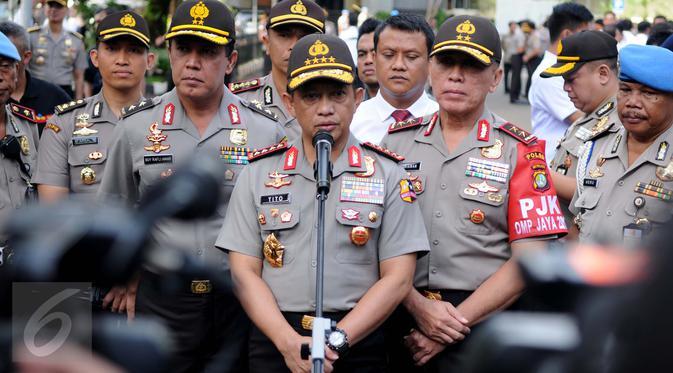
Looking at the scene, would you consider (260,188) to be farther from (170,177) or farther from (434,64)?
(170,177)

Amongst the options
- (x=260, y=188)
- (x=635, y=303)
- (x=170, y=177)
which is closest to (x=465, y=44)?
(x=260, y=188)

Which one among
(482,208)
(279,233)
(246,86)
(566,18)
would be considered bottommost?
(279,233)

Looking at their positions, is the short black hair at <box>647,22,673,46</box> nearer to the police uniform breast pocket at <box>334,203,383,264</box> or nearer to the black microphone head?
the police uniform breast pocket at <box>334,203,383,264</box>

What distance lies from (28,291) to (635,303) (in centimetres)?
92

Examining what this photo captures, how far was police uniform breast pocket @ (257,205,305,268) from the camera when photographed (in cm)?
387

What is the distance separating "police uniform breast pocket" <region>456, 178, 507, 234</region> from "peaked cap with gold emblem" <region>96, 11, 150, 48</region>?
98.0 inches

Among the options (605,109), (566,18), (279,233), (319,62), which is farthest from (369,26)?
(279,233)

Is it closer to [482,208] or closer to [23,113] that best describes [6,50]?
[23,113]

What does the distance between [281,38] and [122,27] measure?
925 millimetres

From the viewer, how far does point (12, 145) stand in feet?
16.3

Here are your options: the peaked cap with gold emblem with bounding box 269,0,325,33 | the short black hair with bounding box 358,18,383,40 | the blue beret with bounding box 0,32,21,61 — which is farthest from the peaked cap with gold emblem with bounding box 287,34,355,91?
the short black hair with bounding box 358,18,383,40

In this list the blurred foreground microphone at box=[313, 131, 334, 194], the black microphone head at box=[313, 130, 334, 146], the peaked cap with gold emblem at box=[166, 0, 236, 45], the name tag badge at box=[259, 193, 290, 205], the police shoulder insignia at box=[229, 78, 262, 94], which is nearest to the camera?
the blurred foreground microphone at box=[313, 131, 334, 194]

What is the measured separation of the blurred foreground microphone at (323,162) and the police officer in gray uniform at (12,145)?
1.87 meters

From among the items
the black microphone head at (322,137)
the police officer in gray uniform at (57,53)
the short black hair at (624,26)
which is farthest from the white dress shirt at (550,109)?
the short black hair at (624,26)
